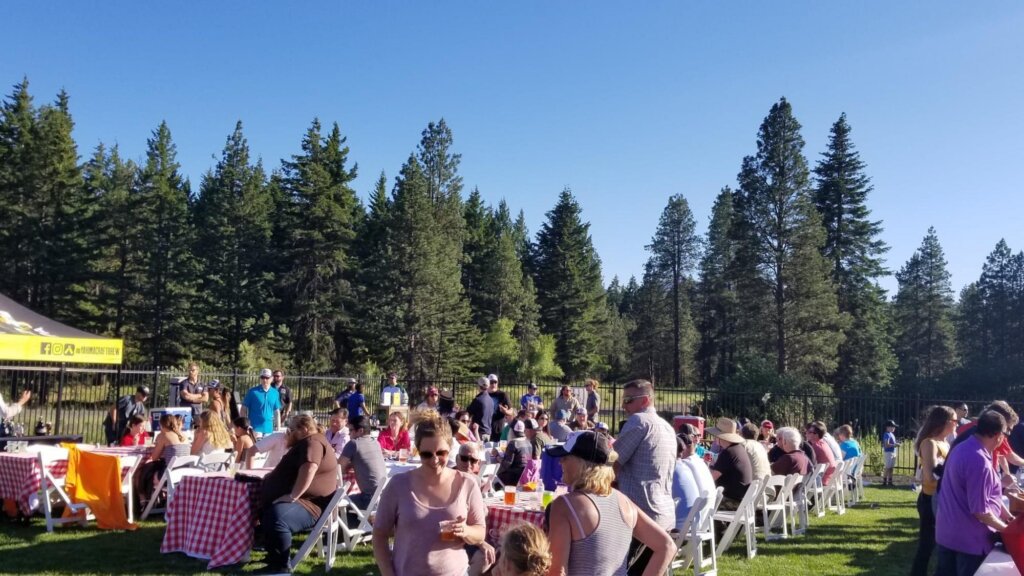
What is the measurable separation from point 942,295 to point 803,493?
4940cm

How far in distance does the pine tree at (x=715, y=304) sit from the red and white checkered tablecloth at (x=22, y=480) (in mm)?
44425

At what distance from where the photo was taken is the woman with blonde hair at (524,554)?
2.76 m

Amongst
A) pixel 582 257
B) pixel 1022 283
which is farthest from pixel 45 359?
pixel 1022 283

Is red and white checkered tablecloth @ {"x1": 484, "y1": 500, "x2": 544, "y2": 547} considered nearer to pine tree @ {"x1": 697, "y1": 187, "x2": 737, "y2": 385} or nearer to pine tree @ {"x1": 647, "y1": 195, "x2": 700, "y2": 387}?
pine tree @ {"x1": 697, "y1": 187, "x2": 737, "y2": 385}

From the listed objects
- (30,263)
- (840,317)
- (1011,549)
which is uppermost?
(30,263)

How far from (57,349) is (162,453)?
116 inches

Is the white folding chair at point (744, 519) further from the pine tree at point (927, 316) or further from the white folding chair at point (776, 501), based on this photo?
the pine tree at point (927, 316)

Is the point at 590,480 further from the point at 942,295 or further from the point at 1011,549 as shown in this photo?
the point at 942,295

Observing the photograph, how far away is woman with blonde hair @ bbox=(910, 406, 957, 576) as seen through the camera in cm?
563

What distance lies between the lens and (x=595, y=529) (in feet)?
10.2

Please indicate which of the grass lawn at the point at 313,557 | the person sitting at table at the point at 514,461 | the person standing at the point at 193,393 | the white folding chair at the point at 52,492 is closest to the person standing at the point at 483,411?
the person sitting at table at the point at 514,461

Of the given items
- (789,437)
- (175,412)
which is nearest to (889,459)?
(789,437)

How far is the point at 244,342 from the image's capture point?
34.9m

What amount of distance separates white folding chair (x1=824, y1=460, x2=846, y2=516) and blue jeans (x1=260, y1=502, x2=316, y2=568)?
7.40 metres
